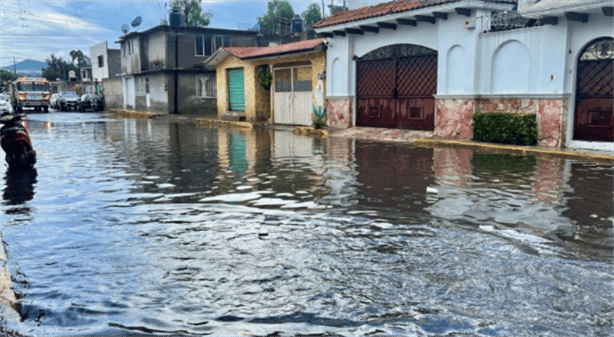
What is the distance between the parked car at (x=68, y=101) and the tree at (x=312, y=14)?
47.9m

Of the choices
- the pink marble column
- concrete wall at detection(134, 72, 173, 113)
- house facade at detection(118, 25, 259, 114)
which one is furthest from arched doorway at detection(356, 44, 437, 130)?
concrete wall at detection(134, 72, 173, 113)

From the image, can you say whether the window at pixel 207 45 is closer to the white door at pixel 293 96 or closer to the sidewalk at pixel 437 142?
the white door at pixel 293 96

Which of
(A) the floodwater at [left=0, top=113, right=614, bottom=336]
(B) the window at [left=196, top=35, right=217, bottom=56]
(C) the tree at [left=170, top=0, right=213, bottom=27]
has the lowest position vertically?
(A) the floodwater at [left=0, top=113, right=614, bottom=336]

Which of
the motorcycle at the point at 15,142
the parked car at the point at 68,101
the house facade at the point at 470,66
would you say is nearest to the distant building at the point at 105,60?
the parked car at the point at 68,101

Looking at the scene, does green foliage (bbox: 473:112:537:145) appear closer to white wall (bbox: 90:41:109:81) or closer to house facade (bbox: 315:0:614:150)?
house facade (bbox: 315:0:614:150)

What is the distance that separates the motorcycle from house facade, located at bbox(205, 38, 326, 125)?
1442 cm

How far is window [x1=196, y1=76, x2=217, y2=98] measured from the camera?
134 ft

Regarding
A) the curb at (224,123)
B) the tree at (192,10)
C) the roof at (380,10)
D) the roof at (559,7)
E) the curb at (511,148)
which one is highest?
the tree at (192,10)

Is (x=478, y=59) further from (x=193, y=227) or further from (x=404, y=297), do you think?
(x=404, y=297)

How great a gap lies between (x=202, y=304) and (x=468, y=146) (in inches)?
546

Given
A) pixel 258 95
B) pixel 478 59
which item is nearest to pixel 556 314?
pixel 478 59

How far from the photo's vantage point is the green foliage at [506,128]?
16.0 metres

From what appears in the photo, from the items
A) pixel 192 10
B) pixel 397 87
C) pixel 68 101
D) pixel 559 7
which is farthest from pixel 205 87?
pixel 192 10

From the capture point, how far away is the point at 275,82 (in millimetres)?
28516
